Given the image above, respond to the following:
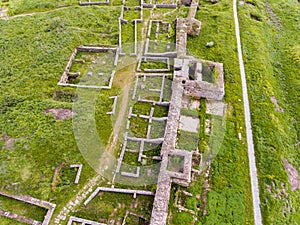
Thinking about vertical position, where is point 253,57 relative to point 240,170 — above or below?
above

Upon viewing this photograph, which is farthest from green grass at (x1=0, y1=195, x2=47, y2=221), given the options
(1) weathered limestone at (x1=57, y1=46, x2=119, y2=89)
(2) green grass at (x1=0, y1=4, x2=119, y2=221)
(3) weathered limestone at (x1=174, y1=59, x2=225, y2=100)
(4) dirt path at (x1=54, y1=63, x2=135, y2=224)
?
(3) weathered limestone at (x1=174, y1=59, x2=225, y2=100)

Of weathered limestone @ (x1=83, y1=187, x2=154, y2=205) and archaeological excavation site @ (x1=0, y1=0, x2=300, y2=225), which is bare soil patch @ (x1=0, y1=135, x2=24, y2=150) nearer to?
archaeological excavation site @ (x1=0, y1=0, x2=300, y2=225)

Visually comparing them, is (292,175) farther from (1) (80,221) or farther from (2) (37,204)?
(2) (37,204)

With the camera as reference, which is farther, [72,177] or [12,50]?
[12,50]

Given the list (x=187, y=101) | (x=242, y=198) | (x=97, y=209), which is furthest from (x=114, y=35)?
(x=242, y=198)

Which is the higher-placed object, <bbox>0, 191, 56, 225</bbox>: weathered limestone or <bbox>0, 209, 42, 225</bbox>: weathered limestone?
<bbox>0, 191, 56, 225</bbox>: weathered limestone

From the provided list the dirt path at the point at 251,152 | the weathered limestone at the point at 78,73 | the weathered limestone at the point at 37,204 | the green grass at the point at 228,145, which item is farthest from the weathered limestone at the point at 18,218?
the dirt path at the point at 251,152

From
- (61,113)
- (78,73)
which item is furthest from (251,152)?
(78,73)

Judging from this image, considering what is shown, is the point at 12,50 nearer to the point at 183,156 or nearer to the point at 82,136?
the point at 82,136
